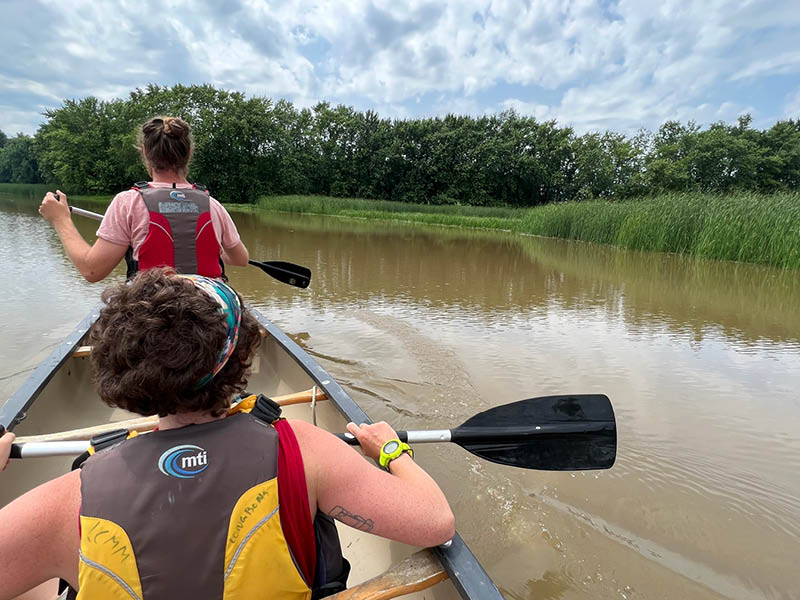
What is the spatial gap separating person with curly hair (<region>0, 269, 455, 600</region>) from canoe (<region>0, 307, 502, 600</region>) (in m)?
0.39

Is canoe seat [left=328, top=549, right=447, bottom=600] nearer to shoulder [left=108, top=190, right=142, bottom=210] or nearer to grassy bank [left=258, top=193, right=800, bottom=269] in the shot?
shoulder [left=108, top=190, right=142, bottom=210]

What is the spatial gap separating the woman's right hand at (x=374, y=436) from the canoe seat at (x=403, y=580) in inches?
11.8

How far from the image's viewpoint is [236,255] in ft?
9.32

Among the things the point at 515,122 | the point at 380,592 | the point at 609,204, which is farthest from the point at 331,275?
the point at 515,122

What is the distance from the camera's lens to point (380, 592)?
122 centimetres

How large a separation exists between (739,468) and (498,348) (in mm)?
2349

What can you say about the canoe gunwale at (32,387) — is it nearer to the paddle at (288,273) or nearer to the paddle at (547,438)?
the paddle at (288,273)

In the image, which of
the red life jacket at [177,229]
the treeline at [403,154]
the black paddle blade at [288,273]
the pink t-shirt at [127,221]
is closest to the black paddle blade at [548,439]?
the red life jacket at [177,229]

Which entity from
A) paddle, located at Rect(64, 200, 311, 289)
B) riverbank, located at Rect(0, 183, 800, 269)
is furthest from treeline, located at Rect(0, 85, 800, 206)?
paddle, located at Rect(64, 200, 311, 289)

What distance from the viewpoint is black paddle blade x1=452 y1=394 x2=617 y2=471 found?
191 cm

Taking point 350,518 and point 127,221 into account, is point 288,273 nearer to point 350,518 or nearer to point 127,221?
point 127,221

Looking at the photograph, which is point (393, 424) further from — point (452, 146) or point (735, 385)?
point (452, 146)

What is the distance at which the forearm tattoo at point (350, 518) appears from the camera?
39.3 inches

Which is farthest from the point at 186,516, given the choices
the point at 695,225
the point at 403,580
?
the point at 695,225
